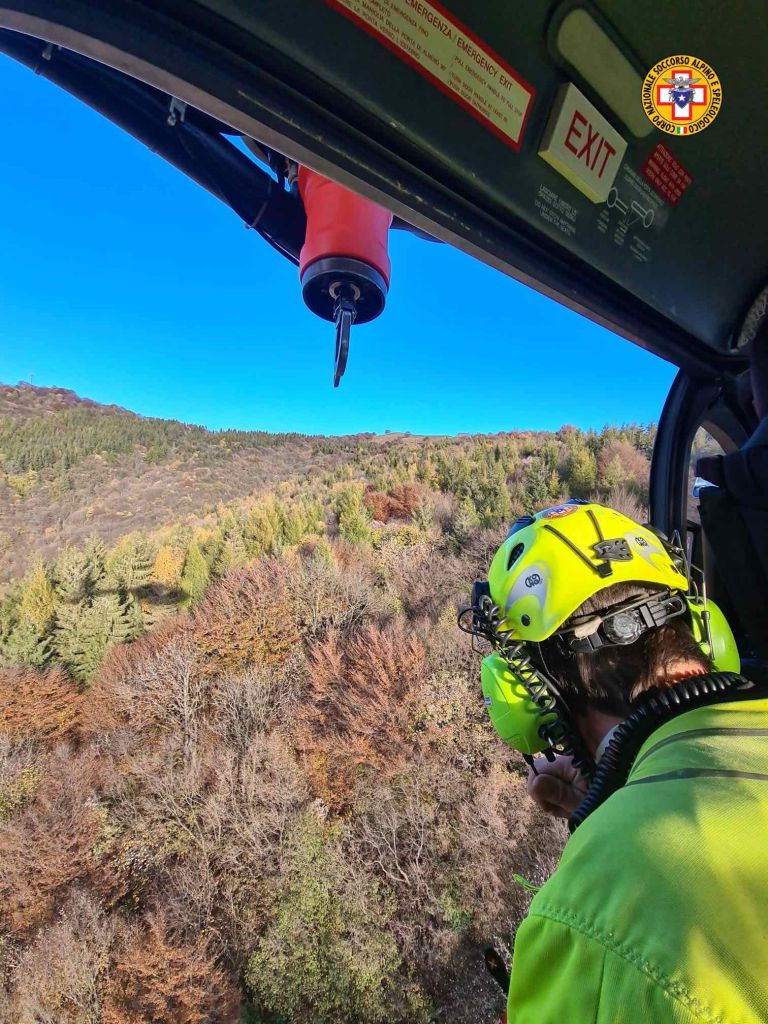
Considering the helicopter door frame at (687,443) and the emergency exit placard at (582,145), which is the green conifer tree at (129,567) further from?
the emergency exit placard at (582,145)

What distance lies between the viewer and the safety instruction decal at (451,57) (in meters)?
0.61

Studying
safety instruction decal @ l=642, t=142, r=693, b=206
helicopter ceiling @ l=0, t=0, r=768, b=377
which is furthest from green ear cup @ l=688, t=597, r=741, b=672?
safety instruction decal @ l=642, t=142, r=693, b=206

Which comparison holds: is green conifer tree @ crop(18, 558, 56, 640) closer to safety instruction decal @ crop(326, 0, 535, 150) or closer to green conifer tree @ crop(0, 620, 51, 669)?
green conifer tree @ crop(0, 620, 51, 669)

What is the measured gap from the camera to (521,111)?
0.77 metres

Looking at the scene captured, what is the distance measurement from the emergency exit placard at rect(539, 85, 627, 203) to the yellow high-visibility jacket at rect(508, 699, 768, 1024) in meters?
0.99

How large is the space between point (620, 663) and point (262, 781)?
777 inches

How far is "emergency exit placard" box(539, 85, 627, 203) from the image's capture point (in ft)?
2.63

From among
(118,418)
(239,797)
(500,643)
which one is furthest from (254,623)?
(118,418)

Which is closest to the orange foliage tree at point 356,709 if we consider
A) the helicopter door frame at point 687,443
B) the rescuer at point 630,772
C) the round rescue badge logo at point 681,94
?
the helicopter door frame at point 687,443

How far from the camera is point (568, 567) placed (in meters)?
1.23

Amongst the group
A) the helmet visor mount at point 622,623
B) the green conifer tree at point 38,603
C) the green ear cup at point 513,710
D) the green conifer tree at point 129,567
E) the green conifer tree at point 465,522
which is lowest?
the green conifer tree at point 38,603

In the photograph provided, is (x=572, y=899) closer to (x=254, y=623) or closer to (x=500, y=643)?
(x=500, y=643)

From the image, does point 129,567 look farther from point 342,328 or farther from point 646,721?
point 646,721

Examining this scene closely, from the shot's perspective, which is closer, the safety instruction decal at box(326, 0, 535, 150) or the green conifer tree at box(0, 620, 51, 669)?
the safety instruction decal at box(326, 0, 535, 150)
